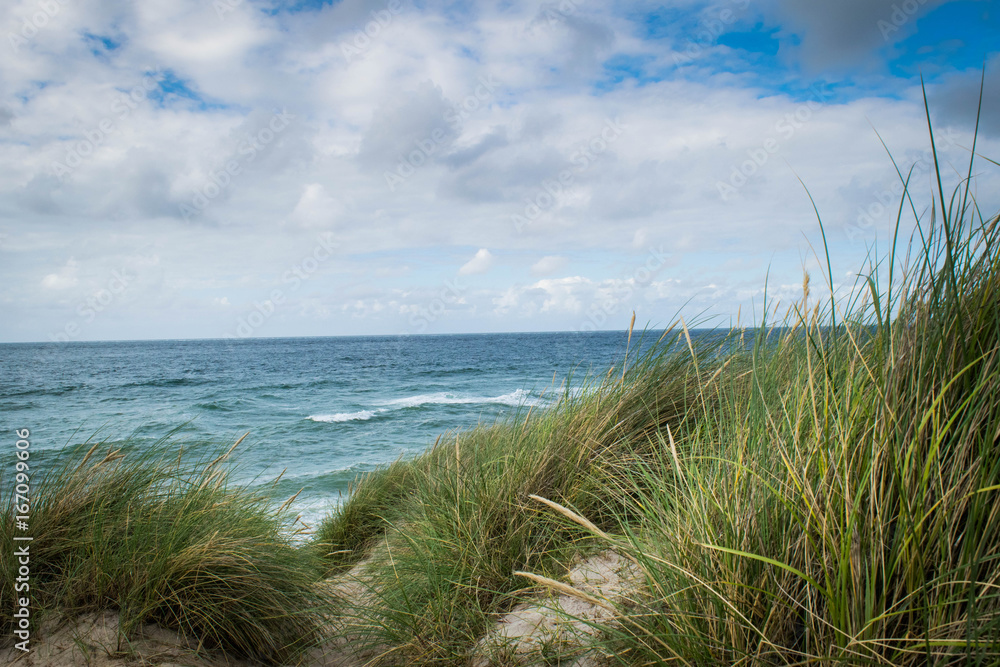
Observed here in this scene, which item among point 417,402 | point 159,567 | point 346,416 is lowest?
point 346,416

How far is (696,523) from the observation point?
1.80 metres

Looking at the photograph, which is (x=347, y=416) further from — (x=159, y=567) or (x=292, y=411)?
(x=159, y=567)

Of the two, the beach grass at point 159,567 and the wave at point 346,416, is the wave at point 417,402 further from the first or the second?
the beach grass at point 159,567

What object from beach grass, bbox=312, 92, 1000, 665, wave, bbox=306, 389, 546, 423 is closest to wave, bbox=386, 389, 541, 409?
wave, bbox=306, 389, 546, 423

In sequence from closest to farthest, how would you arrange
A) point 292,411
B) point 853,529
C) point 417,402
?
point 853,529 → point 292,411 → point 417,402

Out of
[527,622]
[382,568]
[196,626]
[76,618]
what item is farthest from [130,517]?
[527,622]

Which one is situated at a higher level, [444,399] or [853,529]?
[853,529]

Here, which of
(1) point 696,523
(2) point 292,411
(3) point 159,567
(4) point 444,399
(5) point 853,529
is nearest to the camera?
(5) point 853,529

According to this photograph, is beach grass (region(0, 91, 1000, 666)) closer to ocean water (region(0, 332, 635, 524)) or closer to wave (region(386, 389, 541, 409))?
ocean water (region(0, 332, 635, 524))

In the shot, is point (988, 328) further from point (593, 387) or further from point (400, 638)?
point (593, 387)

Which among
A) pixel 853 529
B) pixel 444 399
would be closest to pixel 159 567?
pixel 853 529

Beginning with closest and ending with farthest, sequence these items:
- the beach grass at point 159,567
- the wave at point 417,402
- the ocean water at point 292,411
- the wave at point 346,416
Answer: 1. the beach grass at point 159,567
2. the ocean water at point 292,411
3. the wave at point 346,416
4. the wave at point 417,402

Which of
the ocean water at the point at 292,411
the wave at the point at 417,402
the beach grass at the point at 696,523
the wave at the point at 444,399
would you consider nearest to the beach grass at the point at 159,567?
the beach grass at the point at 696,523

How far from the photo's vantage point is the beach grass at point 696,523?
1.39m
